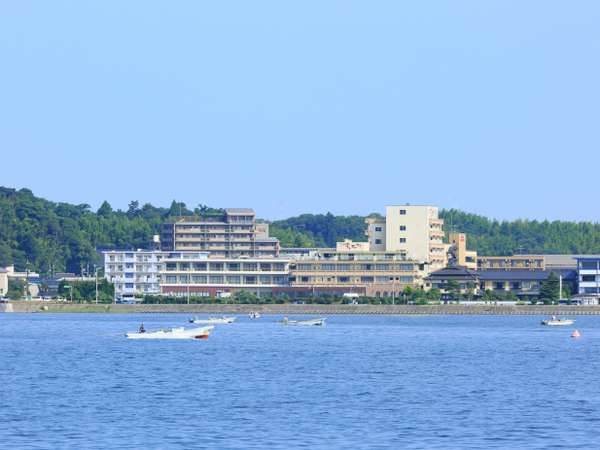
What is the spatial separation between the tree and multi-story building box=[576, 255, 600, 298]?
4706 mm

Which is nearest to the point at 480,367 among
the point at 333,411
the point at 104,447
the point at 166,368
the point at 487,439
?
the point at 166,368

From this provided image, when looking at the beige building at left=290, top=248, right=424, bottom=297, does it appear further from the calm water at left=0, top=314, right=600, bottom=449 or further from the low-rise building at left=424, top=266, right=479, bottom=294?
the calm water at left=0, top=314, right=600, bottom=449

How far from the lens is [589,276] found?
189625mm

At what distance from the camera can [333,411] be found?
56594 mm

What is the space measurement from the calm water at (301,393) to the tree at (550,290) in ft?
230

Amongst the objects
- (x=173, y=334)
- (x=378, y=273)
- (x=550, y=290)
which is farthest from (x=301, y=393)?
(x=378, y=273)

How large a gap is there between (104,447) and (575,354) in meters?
52.7

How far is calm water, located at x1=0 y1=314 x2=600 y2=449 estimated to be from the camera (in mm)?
49562

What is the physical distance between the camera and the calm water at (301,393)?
163 ft

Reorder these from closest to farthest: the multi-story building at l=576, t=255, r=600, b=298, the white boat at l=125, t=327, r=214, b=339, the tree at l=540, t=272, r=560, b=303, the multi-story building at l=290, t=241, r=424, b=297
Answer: the white boat at l=125, t=327, r=214, b=339, the tree at l=540, t=272, r=560, b=303, the multi-story building at l=576, t=255, r=600, b=298, the multi-story building at l=290, t=241, r=424, b=297

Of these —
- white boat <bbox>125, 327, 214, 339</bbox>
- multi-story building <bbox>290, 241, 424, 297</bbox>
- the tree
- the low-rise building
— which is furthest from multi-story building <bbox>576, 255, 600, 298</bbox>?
white boat <bbox>125, 327, 214, 339</bbox>

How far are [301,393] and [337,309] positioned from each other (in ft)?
391

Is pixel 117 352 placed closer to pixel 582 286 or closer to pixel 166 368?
pixel 166 368

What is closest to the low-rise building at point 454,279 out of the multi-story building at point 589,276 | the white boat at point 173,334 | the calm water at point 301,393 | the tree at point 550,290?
the tree at point 550,290
